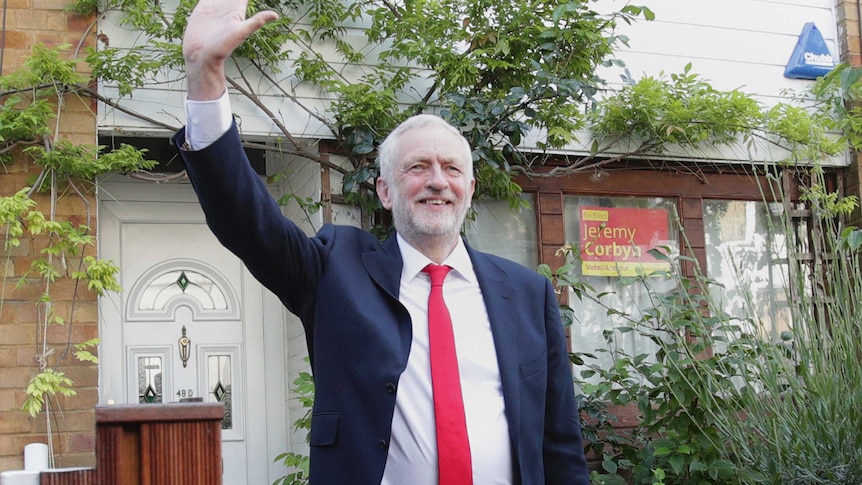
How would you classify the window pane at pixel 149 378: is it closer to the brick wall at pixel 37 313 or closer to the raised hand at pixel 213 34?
the brick wall at pixel 37 313

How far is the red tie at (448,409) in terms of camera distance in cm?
193

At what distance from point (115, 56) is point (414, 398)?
299 cm

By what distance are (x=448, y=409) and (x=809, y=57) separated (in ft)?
14.8

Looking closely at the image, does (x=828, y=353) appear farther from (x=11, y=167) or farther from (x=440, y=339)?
(x=11, y=167)

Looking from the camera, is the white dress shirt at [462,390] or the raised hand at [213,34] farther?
→ the white dress shirt at [462,390]

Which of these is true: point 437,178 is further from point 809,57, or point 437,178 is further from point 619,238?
point 809,57

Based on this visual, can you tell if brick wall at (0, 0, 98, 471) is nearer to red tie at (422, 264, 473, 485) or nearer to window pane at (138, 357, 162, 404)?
window pane at (138, 357, 162, 404)

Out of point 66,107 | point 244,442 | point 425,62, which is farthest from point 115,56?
point 244,442

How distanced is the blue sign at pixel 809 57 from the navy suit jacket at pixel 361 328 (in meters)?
4.02

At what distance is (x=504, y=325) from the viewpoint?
2.12m

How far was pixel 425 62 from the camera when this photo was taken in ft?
15.5

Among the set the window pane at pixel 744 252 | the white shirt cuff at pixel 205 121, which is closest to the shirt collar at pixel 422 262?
the white shirt cuff at pixel 205 121

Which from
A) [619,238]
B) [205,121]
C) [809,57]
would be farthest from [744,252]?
[205,121]

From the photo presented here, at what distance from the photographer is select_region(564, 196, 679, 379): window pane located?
5.30 meters
